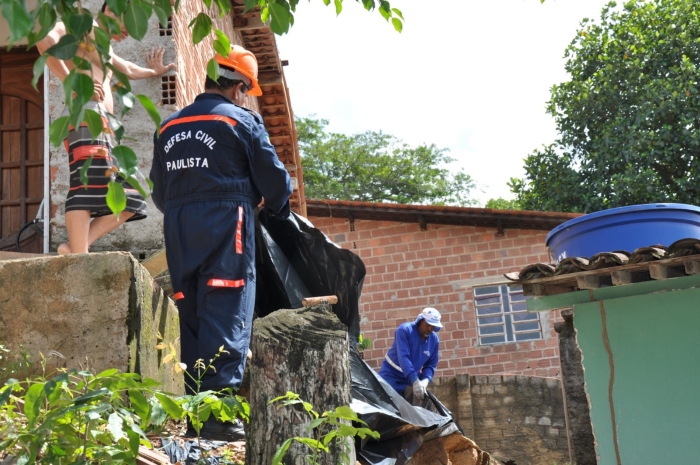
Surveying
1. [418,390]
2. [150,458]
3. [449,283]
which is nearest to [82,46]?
[150,458]

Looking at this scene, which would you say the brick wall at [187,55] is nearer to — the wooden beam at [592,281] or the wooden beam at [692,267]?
the wooden beam at [592,281]

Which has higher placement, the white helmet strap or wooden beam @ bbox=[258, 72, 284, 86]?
wooden beam @ bbox=[258, 72, 284, 86]

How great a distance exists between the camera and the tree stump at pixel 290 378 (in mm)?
3311

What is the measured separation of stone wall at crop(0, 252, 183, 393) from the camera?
4562 millimetres

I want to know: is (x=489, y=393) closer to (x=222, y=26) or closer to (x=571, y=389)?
(x=571, y=389)

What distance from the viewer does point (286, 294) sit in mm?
5254

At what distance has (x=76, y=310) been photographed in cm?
459

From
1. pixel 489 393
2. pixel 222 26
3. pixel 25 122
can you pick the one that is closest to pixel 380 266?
pixel 489 393

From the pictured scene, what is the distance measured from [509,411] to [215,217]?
10018mm

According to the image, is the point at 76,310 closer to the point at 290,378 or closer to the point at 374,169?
the point at 290,378

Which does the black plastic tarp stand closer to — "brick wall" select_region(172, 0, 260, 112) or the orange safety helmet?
the orange safety helmet

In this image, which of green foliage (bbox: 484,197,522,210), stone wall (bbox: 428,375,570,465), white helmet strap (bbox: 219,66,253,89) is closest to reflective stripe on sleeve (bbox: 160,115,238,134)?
white helmet strap (bbox: 219,66,253,89)

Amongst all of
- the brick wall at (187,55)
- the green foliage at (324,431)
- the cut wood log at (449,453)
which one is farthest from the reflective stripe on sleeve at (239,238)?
the brick wall at (187,55)

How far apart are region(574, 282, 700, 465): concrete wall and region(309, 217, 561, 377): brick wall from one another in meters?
8.07
